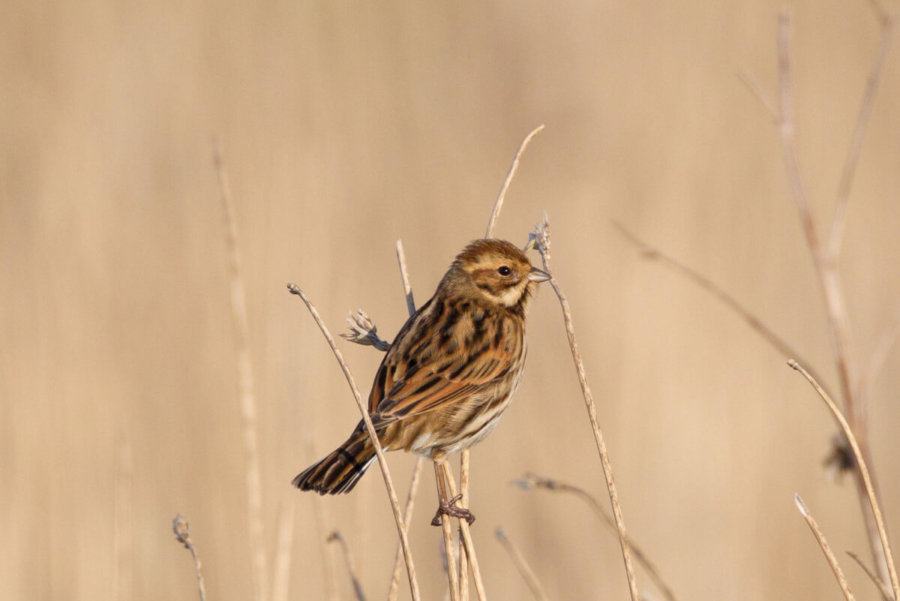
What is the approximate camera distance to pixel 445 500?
2873 millimetres

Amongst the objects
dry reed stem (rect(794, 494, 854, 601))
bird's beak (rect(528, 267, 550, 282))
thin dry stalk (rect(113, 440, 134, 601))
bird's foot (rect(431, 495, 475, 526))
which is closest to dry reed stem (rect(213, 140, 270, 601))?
thin dry stalk (rect(113, 440, 134, 601))

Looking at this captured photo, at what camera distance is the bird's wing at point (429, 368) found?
3.23m

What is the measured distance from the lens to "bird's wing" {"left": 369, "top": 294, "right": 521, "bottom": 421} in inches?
127

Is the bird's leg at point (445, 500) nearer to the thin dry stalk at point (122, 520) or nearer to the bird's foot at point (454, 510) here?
the bird's foot at point (454, 510)

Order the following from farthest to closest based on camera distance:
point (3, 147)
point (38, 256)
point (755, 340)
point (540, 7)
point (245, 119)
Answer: point (540, 7)
point (245, 119)
point (755, 340)
point (3, 147)
point (38, 256)

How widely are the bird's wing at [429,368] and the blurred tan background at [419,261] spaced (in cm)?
116

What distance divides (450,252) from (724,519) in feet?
6.33

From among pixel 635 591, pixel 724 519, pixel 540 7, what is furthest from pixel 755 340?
pixel 635 591

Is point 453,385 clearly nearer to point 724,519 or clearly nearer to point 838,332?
point 838,332

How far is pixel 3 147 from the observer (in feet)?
19.7

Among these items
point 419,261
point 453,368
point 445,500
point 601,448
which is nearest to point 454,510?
point 445,500

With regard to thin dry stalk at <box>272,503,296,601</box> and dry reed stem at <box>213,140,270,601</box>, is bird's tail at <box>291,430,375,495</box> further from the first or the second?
thin dry stalk at <box>272,503,296,601</box>

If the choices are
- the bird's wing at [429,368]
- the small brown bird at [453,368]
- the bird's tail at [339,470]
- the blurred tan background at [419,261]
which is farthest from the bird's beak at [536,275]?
the blurred tan background at [419,261]

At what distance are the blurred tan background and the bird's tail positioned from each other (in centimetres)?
146
